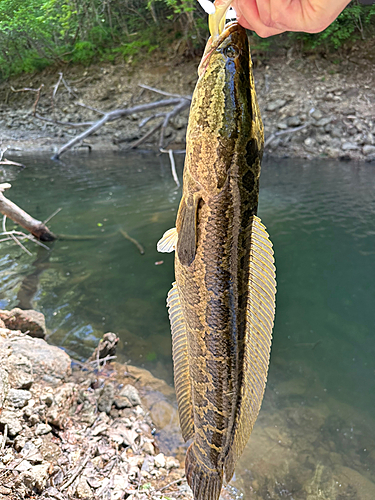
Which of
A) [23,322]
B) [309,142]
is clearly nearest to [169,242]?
[23,322]

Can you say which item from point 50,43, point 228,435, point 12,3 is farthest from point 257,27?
point 50,43

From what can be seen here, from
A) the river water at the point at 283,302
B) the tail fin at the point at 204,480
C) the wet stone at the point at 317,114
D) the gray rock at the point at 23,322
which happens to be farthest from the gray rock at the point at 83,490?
the wet stone at the point at 317,114

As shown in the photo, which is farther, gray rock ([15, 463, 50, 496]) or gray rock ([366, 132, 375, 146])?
gray rock ([366, 132, 375, 146])

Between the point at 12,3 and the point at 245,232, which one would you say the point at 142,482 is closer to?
the point at 245,232

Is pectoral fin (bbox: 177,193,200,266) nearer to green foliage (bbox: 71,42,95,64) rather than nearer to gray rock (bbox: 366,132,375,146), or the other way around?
gray rock (bbox: 366,132,375,146)

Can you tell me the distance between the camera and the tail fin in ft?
6.50

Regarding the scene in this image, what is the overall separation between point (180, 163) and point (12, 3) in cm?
1003

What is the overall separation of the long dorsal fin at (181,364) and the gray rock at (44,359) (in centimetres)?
201

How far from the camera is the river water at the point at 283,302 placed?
3.50 meters

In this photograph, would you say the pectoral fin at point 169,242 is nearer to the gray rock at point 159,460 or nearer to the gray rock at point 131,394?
the gray rock at point 159,460

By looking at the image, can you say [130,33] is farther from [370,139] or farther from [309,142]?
[370,139]

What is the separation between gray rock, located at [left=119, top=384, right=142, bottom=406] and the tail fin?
1.89 metres

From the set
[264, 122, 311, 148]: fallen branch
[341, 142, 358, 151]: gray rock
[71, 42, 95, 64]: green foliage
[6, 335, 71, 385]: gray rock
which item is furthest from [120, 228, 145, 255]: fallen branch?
[71, 42, 95, 64]: green foliage

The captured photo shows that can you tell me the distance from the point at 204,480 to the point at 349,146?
16320 millimetres
